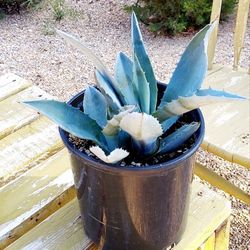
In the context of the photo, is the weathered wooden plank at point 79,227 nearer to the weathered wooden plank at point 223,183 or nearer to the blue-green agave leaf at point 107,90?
the blue-green agave leaf at point 107,90

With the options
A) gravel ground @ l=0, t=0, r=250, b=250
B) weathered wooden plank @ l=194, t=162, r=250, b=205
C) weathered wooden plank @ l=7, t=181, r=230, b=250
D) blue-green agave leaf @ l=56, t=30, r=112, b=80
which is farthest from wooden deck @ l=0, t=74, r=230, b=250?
gravel ground @ l=0, t=0, r=250, b=250

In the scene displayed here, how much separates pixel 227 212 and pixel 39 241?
13.9 inches

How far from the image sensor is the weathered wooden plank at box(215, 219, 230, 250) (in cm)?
101

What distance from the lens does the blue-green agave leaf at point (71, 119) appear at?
73cm

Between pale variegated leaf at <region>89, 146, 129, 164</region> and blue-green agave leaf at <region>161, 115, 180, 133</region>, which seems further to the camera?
blue-green agave leaf at <region>161, 115, 180, 133</region>

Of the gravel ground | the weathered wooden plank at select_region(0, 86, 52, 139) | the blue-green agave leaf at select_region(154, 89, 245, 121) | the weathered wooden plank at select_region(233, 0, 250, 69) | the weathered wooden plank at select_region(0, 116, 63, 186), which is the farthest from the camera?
the gravel ground

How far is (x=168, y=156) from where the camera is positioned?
0.78m

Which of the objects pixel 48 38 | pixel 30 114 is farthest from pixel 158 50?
pixel 30 114

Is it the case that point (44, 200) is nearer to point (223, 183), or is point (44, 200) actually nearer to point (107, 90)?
point (107, 90)

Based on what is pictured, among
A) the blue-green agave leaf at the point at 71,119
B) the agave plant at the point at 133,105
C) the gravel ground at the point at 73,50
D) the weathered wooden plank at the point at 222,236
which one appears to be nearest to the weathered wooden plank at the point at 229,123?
the weathered wooden plank at the point at 222,236

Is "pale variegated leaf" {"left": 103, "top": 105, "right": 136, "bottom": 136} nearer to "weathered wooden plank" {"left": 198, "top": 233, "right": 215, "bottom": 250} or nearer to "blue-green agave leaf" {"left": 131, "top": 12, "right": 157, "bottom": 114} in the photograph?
"blue-green agave leaf" {"left": 131, "top": 12, "right": 157, "bottom": 114}

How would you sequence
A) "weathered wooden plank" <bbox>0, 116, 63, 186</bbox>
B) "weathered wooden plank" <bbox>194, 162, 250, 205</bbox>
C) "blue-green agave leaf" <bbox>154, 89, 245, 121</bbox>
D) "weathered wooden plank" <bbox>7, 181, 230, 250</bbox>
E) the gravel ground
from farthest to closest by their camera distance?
1. the gravel ground
2. "weathered wooden plank" <bbox>194, 162, 250, 205</bbox>
3. "weathered wooden plank" <bbox>0, 116, 63, 186</bbox>
4. "weathered wooden plank" <bbox>7, 181, 230, 250</bbox>
5. "blue-green agave leaf" <bbox>154, 89, 245, 121</bbox>

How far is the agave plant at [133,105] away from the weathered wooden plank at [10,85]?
61 centimetres

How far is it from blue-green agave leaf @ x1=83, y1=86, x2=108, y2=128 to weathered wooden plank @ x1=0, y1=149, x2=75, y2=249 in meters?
0.31
